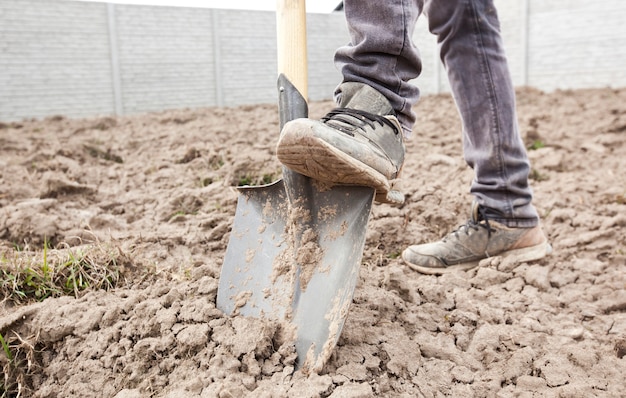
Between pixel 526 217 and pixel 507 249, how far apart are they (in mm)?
146

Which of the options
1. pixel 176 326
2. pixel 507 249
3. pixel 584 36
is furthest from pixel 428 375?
pixel 584 36

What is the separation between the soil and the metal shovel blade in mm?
63

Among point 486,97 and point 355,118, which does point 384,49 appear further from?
point 486,97

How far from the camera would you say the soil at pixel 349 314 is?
47.2 inches

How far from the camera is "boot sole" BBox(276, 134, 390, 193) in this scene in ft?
3.79

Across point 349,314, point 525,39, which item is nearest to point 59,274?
point 349,314

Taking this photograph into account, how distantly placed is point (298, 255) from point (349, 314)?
0.73 feet

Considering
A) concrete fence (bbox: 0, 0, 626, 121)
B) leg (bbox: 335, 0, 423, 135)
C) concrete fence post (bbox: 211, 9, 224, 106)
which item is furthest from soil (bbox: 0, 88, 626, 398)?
concrete fence post (bbox: 211, 9, 224, 106)

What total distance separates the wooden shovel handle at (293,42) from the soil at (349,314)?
0.66m

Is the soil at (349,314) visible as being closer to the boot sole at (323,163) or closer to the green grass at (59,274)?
the green grass at (59,274)

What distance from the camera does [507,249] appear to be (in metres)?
1.96

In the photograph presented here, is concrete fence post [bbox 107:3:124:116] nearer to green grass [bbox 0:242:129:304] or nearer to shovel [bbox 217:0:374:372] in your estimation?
green grass [bbox 0:242:129:304]

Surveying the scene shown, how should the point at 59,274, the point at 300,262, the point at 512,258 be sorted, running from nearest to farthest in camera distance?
the point at 300,262 < the point at 59,274 < the point at 512,258

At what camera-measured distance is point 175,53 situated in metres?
9.28
